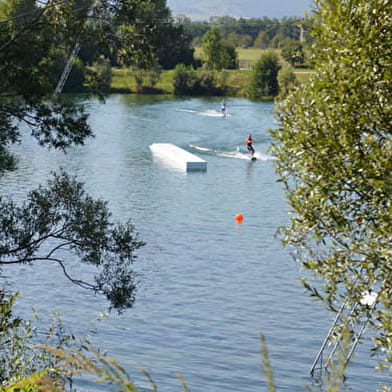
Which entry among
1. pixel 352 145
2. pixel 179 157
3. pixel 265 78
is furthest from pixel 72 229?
pixel 265 78

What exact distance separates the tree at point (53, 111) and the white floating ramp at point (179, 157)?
1446 inches

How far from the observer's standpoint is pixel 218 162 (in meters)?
57.0

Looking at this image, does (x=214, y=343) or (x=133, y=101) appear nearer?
(x=214, y=343)

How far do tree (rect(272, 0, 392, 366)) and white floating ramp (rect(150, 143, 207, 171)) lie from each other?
1591 inches

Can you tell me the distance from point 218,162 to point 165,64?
76435 millimetres

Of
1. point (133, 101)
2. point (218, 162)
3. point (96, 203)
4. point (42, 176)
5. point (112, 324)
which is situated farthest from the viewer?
point (133, 101)

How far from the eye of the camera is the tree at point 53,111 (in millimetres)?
14750

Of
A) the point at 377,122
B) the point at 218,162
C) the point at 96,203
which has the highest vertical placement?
the point at 377,122

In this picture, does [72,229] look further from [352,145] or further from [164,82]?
[164,82]

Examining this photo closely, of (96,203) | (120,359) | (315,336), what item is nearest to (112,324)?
(120,359)

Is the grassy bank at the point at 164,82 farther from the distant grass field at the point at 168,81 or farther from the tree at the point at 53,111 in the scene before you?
the tree at the point at 53,111

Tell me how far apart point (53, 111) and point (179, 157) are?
3951 centimetres

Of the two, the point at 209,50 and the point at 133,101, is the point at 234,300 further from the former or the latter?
the point at 209,50

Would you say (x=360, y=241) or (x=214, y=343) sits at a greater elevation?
(x=360, y=241)
